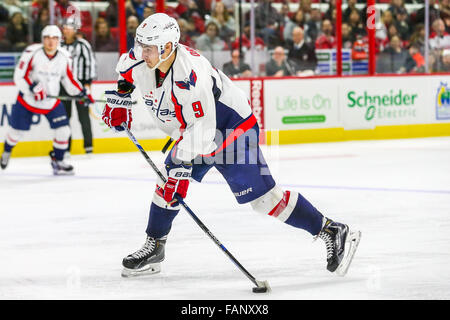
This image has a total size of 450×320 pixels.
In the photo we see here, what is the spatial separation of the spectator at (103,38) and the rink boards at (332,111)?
1.52 feet

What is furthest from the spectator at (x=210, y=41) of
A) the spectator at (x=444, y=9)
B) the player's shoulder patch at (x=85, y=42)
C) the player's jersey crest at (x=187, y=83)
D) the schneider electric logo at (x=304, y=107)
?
the player's jersey crest at (x=187, y=83)

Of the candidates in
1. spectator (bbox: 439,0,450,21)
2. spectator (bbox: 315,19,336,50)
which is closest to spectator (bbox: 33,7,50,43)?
spectator (bbox: 315,19,336,50)

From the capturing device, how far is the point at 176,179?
3756 mm

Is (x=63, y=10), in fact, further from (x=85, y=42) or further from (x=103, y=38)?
(x=103, y=38)

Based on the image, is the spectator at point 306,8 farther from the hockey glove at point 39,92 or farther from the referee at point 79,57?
the hockey glove at point 39,92

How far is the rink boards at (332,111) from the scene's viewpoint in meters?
10.0

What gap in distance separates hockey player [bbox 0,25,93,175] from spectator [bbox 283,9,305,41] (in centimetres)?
366

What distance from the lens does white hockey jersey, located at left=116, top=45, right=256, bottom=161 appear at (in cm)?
373

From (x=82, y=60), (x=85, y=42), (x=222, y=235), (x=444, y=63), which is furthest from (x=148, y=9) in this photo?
(x=222, y=235)

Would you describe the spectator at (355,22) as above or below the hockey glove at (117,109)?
above

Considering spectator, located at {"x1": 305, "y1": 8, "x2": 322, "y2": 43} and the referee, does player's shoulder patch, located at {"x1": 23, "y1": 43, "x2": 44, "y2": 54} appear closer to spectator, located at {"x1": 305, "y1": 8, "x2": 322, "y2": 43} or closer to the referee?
the referee

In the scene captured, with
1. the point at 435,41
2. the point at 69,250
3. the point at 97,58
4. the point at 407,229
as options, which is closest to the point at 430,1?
the point at 435,41

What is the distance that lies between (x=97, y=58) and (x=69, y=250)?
5704 millimetres
